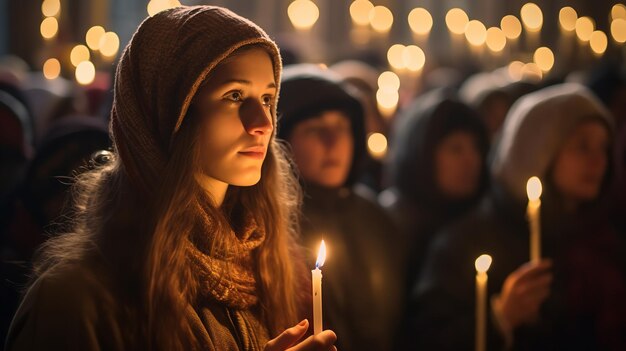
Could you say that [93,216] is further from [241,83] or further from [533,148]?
[533,148]

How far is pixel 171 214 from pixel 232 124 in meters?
0.29

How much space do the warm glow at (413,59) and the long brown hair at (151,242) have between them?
958cm

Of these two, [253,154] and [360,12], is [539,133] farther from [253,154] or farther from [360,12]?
[360,12]

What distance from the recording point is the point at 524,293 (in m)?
4.01

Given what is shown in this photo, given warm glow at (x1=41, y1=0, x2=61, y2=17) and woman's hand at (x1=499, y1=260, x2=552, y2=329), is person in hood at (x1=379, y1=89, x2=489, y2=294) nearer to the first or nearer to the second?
woman's hand at (x1=499, y1=260, x2=552, y2=329)

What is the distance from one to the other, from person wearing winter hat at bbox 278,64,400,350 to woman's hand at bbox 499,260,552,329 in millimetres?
541

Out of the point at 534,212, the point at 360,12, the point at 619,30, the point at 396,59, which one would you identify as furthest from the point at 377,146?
the point at 619,30

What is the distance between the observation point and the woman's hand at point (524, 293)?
3.95m

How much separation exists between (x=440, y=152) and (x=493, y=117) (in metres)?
2.55

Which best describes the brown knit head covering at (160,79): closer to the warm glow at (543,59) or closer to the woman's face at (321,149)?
the woman's face at (321,149)

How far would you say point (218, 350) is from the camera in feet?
8.02

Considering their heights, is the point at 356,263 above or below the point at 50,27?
below

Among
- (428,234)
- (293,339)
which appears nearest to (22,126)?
(428,234)

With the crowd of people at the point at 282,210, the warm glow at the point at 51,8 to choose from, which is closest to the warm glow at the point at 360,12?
the warm glow at the point at 51,8
